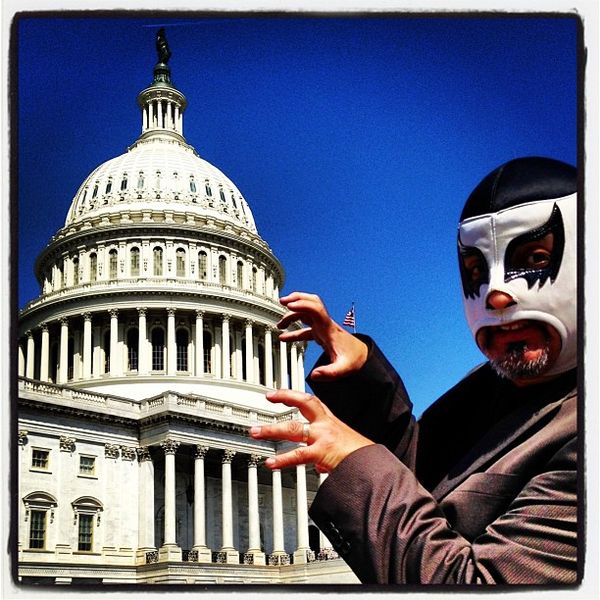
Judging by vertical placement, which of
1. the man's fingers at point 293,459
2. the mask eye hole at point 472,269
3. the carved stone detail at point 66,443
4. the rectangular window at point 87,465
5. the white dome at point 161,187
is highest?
the white dome at point 161,187

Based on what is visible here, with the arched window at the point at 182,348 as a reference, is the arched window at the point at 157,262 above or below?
above

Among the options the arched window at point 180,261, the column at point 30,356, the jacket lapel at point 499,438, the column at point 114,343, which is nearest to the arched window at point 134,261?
the arched window at point 180,261

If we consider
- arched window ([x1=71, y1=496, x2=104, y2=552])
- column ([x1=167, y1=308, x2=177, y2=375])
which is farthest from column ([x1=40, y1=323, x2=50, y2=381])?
arched window ([x1=71, y1=496, x2=104, y2=552])

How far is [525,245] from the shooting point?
18.1ft

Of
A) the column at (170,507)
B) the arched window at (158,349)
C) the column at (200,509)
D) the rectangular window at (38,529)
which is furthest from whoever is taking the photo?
the arched window at (158,349)

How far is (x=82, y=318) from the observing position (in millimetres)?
76438

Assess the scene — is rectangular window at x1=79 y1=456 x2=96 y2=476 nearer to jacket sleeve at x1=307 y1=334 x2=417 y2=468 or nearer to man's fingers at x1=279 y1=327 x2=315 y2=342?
jacket sleeve at x1=307 y1=334 x2=417 y2=468

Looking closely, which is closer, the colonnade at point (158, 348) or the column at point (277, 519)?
the column at point (277, 519)

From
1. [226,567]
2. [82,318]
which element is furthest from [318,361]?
[82,318]

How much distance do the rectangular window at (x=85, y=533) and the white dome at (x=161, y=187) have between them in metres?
29.4

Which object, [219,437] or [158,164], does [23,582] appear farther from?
[158,164]

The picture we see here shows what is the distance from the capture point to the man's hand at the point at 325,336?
5535 mm

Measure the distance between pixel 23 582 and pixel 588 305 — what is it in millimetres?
4865

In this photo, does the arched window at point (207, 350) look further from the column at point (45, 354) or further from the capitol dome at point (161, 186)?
the column at point (45, 354)
